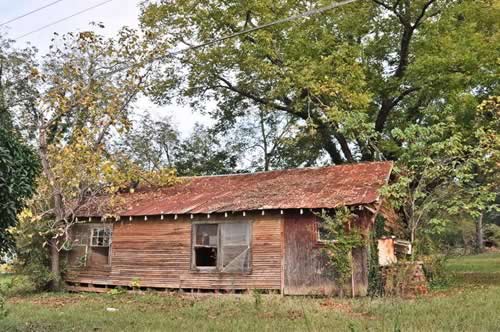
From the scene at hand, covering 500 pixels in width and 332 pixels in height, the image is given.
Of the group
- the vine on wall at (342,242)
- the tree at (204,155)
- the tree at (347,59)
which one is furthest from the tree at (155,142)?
the vine on wall at (342,242)

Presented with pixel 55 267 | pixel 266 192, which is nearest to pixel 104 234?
pixel 55 267

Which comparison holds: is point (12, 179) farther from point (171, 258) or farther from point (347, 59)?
point (347, 59)

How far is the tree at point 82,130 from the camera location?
20.5 m

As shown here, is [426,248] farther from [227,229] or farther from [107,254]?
[107,254]

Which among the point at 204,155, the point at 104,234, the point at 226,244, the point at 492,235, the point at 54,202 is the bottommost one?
the point at 226,244

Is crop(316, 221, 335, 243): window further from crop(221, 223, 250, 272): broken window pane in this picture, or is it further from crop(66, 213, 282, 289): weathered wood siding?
crop(221, 223, 250, 272): broken window pane

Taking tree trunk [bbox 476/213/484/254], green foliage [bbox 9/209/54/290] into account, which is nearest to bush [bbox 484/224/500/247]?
tree trunk [bbox 476/213/484/254]

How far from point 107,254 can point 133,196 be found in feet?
8.96

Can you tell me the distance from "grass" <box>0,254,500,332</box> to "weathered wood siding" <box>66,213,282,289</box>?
1.40m

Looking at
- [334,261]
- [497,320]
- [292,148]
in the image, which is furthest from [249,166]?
[497,320]

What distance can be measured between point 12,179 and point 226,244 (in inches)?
428

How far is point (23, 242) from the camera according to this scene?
825 inches

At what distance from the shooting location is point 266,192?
19594mm

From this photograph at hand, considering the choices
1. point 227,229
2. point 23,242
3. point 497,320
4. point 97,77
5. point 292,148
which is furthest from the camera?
point 292,148
